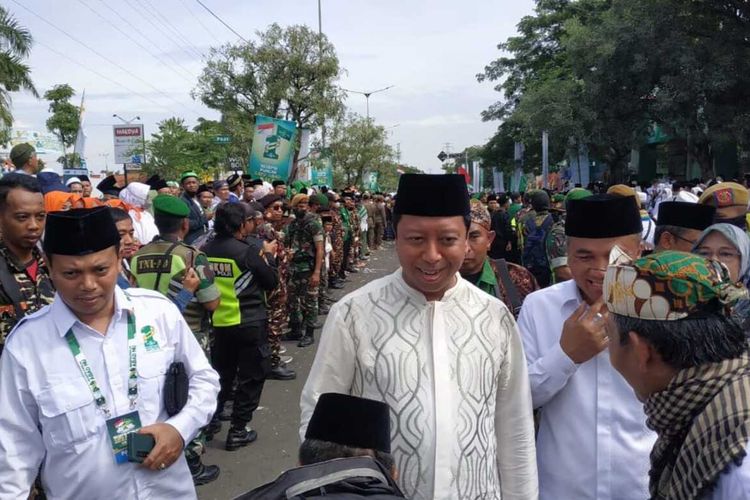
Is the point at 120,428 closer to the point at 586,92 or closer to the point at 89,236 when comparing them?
the point at 89,236

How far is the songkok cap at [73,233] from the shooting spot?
2.36 metres

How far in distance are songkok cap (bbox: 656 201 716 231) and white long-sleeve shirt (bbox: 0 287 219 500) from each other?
3172mm

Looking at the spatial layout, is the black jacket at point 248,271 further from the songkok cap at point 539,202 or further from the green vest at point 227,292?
the songkok cap at point 539,202

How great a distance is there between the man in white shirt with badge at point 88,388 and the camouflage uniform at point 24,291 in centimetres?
66

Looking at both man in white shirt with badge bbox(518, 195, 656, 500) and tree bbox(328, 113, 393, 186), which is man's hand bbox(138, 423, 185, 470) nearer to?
man in white shirt with badge bbox(518, 195, 656, 500)

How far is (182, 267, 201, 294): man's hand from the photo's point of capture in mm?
4277

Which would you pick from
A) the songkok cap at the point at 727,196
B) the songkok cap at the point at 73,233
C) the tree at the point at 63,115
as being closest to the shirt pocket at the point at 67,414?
the songkok cap at the point at 73,233

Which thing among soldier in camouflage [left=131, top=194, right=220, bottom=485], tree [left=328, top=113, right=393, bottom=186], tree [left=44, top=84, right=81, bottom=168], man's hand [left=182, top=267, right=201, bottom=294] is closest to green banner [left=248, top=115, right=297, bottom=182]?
soldier in camouflage [left=131, top=194, right=220, bottom=485]

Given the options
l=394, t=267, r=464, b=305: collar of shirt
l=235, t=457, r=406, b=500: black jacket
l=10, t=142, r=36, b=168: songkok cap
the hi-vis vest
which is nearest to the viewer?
l=235, t=457, r=406, b=500: black jacket

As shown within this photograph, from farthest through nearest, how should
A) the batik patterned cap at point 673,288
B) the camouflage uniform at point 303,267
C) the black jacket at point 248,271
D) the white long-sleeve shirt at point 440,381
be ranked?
1. the camouflage uniform at point 303,267
2. the black jacket at point 248,271
3. the white long-sleeve shirt at point 440,381
4. the batik patterned cap at point 673,288

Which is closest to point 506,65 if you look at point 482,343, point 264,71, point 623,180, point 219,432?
point 623,180

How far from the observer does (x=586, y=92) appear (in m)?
21.6

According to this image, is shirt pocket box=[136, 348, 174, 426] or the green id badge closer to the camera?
the green id badge

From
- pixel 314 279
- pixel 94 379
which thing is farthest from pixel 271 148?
pixel 94 379
